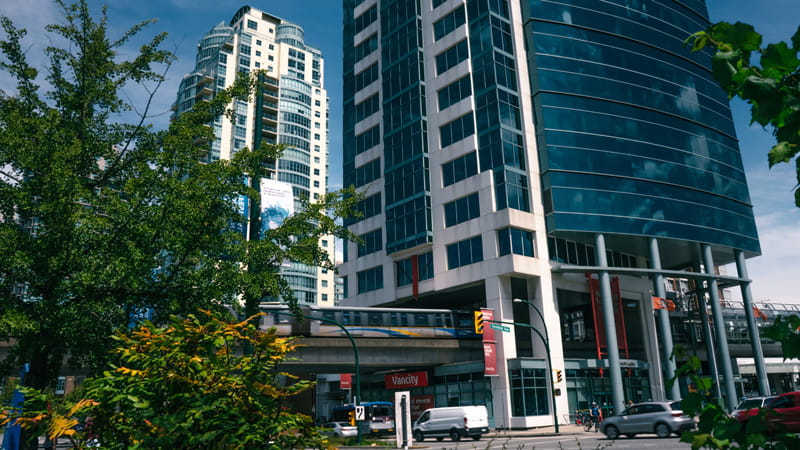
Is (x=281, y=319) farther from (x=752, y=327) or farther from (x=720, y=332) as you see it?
(x=752, y=327)

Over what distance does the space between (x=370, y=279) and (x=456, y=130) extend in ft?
56.5

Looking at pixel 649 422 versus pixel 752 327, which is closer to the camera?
pixel 649 422

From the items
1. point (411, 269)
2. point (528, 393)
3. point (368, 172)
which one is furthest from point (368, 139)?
point (528, 393)

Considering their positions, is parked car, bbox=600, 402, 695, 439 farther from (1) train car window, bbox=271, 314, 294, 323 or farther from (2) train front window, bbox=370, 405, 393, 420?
(2) train front window, bbox=370, 405, 393, 420

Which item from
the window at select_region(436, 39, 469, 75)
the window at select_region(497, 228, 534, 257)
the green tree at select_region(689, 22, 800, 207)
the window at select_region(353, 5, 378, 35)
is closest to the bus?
the window at select_region(497, 228, 534, 257)

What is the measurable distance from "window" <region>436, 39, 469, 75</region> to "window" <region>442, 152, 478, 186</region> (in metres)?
9.32

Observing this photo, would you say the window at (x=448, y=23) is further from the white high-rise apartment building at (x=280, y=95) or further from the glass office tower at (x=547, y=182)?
the white high-rise apartment building at (x=280, y=95)

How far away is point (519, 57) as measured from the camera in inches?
2067

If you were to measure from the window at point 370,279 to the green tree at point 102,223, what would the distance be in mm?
43024

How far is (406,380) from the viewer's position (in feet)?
168

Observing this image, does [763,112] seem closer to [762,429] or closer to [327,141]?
[762,429]

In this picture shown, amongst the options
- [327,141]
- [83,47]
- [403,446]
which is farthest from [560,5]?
[327,141]

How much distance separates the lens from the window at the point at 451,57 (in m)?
53.3

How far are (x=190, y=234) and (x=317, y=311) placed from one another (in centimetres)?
3303
